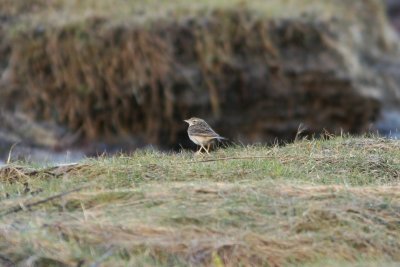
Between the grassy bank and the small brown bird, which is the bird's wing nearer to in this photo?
the small brown bird

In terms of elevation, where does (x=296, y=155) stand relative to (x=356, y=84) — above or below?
above

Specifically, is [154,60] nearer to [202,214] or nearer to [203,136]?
[203,136]

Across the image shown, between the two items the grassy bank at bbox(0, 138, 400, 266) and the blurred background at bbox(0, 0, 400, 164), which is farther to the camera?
the blurred background at bbox(0, 0, 400, 164)

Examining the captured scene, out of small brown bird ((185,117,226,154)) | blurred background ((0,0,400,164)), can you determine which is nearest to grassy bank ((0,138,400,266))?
small brown bird ((185,117,226,154))

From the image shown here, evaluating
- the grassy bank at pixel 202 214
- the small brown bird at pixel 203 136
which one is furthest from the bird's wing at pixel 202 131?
the grassy bank at pixel 202 214

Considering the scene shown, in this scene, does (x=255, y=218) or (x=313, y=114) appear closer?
(x=255, y=218)

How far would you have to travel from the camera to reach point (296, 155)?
957 centimetres

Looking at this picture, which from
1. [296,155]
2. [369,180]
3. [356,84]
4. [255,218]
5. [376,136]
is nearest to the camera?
[255,218]

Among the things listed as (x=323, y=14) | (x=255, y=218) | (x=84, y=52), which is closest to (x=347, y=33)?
(x=323, y=14)

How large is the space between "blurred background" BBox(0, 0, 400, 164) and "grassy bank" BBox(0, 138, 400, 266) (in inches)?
346

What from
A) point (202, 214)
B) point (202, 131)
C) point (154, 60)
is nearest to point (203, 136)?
point (202, 131)

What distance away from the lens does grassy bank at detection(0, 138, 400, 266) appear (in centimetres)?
715

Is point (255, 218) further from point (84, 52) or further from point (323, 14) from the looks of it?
point (323, 14)

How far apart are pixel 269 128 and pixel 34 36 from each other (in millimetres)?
4673
